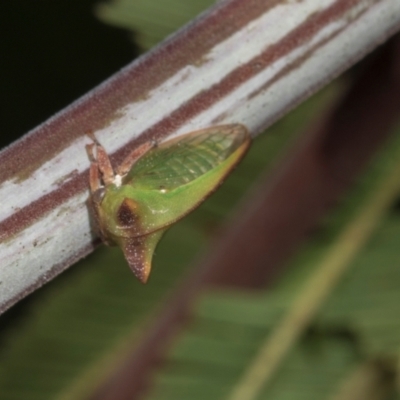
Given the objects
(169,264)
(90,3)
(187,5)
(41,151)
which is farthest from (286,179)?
(41,151)

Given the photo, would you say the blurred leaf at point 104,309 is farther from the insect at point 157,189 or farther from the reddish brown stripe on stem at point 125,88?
the reddish brown stripe on stem at point 125,88

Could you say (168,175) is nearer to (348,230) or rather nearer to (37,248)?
(37,248)

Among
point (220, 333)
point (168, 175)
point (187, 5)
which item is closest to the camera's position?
point (168, 175)

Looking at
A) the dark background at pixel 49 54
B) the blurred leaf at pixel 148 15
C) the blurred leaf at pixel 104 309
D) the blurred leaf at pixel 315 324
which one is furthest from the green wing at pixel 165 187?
the dark background at pixel 49 54

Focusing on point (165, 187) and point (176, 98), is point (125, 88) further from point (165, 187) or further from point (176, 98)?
point (165, 187)

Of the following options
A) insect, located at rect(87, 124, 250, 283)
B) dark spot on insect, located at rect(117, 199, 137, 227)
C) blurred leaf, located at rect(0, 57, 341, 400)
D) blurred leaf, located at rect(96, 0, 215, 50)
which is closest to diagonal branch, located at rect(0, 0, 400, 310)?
insect, located at rect(87, 124, 250, 283)
